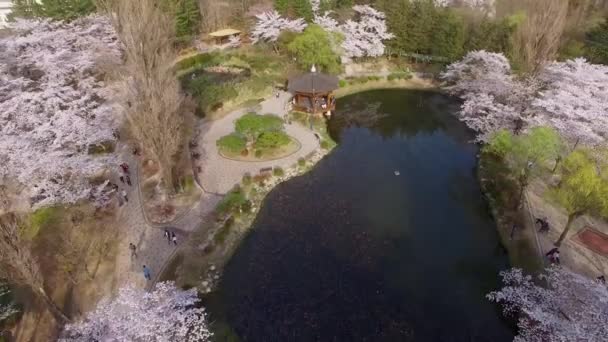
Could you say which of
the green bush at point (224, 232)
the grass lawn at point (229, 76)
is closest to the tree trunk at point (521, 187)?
the green bush at point (224, 232)

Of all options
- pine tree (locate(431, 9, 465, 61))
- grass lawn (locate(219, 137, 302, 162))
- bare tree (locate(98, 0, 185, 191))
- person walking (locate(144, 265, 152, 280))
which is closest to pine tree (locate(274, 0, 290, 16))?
pine tree (locate(431, 9, 465, 61))

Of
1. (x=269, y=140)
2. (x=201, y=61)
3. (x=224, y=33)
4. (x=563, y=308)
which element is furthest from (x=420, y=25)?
(x=563, y=308)

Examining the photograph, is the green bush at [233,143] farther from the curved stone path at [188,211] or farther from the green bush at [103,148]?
the green bush at [103,148]

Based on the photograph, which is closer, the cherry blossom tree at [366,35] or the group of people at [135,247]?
the group of people at [135,247]

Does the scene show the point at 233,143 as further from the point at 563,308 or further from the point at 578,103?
the point at 578,103

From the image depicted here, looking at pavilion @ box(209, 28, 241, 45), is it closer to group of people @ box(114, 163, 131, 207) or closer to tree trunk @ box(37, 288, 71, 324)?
group of people @ box(114, 163, 131, 207)
